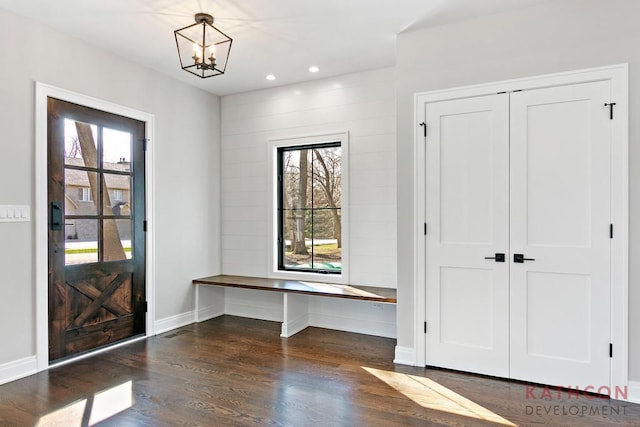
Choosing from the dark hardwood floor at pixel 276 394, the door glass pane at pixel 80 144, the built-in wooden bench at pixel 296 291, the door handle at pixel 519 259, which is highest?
the door glass pane at pixel 80 144

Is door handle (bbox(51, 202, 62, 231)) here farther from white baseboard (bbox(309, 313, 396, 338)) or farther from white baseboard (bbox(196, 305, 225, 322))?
white baseboard (bbox(309, 313, 396, 338))

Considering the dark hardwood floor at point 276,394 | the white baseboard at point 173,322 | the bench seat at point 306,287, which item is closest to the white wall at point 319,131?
the bench seat at point 306,287

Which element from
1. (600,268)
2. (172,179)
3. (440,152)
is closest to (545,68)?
(440,152)

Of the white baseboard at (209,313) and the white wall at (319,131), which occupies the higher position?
the white wall at (319,131)

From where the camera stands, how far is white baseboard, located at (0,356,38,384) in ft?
9.16

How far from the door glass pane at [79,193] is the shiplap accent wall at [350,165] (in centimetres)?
171

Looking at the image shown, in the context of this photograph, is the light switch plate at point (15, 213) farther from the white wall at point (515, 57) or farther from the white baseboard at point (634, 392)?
the white baseboard at point (634, 392)

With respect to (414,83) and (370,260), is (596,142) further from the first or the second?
(370,260)

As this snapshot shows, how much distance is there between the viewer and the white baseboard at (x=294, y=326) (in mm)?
3948

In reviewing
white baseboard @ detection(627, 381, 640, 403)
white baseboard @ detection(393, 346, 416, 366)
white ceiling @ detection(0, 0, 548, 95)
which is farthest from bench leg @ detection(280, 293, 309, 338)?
white baseboard @ detection(627, 381, 640, 403)

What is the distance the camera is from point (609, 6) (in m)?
2.62

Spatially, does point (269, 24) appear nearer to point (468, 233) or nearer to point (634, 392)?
point (468, 233)

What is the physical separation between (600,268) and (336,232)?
2.42 metres

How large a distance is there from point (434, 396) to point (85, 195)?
330 cm
